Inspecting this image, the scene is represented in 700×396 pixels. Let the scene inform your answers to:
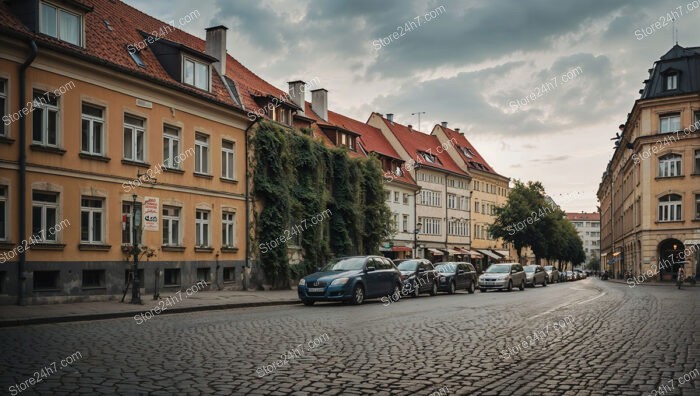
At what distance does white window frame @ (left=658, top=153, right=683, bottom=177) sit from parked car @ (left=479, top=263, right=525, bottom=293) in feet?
80.6

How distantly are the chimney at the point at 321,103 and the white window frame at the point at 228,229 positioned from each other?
2066cm

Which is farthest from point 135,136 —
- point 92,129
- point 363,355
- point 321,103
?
point 321,103

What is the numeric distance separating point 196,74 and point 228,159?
427cm

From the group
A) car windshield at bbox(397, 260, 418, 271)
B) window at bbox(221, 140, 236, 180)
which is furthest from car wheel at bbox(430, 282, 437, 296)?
window at bbox(221, 140, 236, 180)

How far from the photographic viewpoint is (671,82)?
2292 inches

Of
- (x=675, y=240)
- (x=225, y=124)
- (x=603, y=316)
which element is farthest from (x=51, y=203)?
(x=675, y=240)

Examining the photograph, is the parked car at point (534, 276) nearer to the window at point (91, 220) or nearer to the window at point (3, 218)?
the window at point (91, 220)

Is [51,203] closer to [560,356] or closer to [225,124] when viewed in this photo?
[225,124]

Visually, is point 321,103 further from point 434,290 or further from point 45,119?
point 45,119

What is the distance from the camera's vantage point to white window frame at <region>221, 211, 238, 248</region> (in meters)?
32.1

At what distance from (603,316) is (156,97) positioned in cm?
1842

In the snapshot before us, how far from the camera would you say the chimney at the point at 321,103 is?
52.0 m

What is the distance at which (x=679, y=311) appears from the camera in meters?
→ 20.0

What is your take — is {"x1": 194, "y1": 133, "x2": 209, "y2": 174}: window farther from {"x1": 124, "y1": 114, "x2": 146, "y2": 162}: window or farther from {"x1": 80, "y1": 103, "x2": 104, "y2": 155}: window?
{"x1": 80, "y1": 103, "x2": 104, "y2": 155}: window
